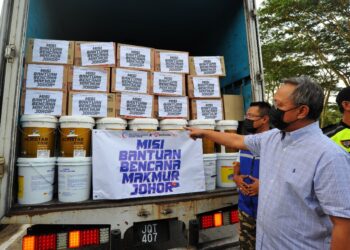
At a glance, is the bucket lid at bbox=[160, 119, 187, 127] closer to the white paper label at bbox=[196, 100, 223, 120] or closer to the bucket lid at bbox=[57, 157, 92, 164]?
the white paper label at bbox=[196, 100, 223, 120]

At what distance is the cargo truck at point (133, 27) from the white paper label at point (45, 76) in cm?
38

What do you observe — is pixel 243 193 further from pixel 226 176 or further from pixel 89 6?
A: pixel 89 6

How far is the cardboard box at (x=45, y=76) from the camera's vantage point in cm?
256

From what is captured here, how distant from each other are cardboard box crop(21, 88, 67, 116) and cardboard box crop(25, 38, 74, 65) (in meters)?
0.33

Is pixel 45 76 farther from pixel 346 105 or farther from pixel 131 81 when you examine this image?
pixel 346 105

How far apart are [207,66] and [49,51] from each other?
70.0 inches

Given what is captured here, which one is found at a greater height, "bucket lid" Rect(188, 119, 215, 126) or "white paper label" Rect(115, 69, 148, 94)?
"white paper label" Rect(115, 69, 148, 94)

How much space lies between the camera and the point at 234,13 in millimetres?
3447

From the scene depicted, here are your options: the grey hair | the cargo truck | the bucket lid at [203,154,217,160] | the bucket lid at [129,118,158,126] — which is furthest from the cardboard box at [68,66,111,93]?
the grey hair

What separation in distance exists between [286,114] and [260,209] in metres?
0.63

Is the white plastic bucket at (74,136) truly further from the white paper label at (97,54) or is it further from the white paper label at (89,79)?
the white paper label at (97,54)

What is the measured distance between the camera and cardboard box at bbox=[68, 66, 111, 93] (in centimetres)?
271

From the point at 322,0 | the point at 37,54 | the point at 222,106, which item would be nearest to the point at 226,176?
the point at 222,106

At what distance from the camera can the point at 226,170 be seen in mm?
2902
